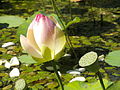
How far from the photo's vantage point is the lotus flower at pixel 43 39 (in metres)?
0.51

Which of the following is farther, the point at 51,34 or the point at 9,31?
the point at 9,31

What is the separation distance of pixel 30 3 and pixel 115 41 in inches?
46.2

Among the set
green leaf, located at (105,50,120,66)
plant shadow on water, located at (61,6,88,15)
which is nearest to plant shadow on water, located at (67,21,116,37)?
plant shadow on water, located at (61,6,88,15)

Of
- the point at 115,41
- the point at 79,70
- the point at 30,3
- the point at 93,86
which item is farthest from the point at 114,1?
the point at 93,86

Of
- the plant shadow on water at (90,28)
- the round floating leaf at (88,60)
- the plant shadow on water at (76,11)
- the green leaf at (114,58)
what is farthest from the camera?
the plant shadow on water at (76,11)

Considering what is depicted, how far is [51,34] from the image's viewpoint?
513 mm

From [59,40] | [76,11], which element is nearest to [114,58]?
[59,40]

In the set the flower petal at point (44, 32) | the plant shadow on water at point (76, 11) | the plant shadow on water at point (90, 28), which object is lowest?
the plant shadow on water at point (90, 28)

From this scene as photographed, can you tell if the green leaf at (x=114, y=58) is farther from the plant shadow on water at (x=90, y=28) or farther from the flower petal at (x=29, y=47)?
the plant shadow on water at (x=90, y=28)

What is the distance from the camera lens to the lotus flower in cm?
51

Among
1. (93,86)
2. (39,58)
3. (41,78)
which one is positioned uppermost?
(39,58)

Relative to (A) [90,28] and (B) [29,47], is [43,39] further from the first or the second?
(A) [90,28]

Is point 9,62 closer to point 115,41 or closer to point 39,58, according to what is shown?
point 115,41

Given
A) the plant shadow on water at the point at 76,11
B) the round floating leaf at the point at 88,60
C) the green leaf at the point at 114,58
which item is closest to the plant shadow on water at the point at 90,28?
the plant shadow on water at the point at 76,11
